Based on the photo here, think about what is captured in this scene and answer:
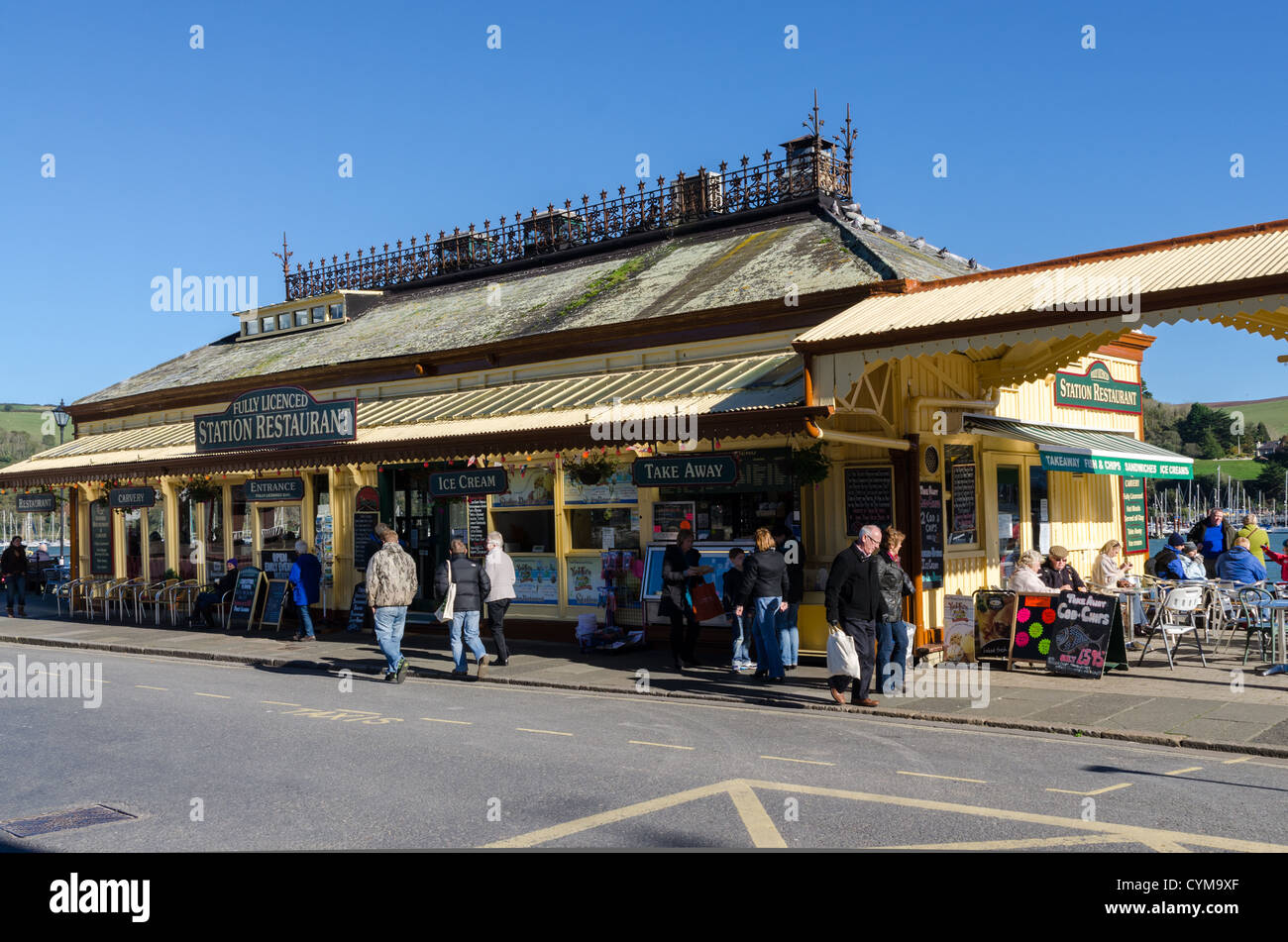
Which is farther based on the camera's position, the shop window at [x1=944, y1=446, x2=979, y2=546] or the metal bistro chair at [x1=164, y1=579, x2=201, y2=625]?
the metal bistro chair at [x1=164, y1=579, x2=201, y2=625]

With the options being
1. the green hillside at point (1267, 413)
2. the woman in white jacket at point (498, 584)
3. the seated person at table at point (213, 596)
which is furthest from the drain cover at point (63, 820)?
the green hillside at point (1267, 413)

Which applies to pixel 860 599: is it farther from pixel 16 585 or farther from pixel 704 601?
pixel 16 585

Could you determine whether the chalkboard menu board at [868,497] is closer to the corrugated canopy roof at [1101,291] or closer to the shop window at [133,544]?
the corrugated canopy roof at [1101,291]

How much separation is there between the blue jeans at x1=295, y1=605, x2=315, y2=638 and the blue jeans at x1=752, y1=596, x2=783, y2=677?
8.67m

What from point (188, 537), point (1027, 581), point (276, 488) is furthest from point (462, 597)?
point (188, 537)

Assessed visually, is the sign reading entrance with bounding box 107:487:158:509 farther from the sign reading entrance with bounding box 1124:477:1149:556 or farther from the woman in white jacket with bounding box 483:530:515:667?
the sign reading entrance with bounding box 1124:477:1149:556

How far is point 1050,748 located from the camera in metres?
8.99

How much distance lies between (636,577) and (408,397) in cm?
648

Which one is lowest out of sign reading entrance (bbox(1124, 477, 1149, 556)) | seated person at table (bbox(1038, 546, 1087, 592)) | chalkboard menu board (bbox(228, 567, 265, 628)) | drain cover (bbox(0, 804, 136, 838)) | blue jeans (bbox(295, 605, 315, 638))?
drain cover (bbox(0, 804, 136, 838))

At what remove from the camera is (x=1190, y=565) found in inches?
621

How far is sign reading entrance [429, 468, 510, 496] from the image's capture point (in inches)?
671

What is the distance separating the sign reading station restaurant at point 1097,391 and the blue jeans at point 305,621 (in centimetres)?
1307

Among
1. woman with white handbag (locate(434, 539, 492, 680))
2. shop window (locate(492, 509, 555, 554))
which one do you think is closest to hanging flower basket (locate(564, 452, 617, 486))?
shop window (locate(492, 509, 555, 554))
